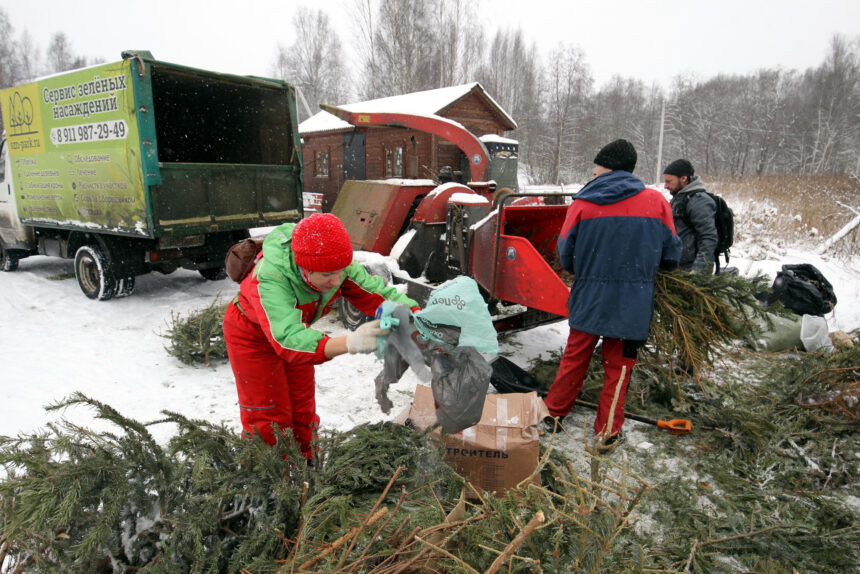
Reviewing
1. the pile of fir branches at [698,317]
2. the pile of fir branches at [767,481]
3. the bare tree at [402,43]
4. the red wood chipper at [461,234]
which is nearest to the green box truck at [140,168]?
the red wood chipper at [461,234]

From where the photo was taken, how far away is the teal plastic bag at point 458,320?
Answer: 6.12ft

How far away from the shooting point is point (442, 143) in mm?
15812

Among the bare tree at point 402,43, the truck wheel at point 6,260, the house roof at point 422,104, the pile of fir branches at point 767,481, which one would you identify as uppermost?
the bare tree at point 402,43

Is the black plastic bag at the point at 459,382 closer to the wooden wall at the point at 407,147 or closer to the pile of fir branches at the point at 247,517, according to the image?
the pile of fir branches at the point at 247,517

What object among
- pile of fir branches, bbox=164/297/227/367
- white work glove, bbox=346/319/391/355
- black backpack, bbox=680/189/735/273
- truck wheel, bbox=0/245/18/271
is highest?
black backpack, bbox=680/189/735/273

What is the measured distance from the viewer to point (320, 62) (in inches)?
1432

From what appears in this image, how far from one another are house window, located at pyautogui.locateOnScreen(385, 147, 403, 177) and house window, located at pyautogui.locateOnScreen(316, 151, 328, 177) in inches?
113

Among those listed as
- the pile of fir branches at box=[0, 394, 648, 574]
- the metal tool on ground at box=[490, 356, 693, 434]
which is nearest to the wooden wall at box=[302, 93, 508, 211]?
the metal tool on ground at box=[490, 356, 693, 434]

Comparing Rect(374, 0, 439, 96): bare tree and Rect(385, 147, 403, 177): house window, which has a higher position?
Rect(374, 0, 439, 96): bare tree

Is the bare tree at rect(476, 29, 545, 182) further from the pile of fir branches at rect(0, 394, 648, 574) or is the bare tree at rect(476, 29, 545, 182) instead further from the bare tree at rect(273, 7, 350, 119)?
the pile of fir branches at rect(0, 394, 648, 574)

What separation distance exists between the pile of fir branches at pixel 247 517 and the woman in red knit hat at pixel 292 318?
30 cm

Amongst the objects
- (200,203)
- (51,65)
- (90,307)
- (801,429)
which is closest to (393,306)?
(801,429)

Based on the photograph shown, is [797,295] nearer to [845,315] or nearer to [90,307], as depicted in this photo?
[845,315]

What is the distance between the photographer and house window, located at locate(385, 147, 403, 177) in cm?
1580
